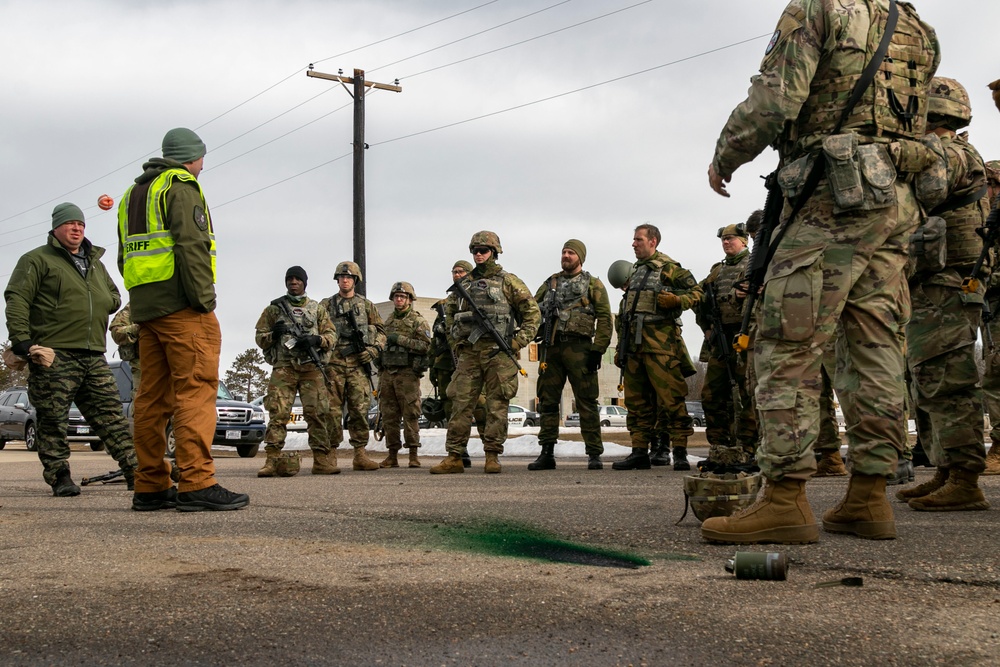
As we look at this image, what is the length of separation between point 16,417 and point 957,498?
23.7 m

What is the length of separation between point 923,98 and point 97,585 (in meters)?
3.84

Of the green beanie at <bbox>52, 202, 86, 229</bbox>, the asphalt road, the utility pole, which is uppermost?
the utility pole

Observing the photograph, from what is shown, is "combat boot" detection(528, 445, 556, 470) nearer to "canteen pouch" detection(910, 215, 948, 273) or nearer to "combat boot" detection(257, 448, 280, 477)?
"combat boot" detection(257, 448, 280, 477)

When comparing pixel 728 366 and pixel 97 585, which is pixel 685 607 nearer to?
pixel 97 585

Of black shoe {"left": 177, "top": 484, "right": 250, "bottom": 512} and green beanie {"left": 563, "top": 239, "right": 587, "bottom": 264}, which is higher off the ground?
green beanie {"left": 563, "top": 239, "right": 587, "bottom": 264}

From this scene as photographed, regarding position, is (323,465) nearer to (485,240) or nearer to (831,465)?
(485,240)

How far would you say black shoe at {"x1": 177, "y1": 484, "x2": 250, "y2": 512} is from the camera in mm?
5844

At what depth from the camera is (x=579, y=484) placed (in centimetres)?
773

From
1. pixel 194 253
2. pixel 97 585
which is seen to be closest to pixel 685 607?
pixel 97 585

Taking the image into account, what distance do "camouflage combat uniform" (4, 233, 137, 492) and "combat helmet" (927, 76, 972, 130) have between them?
5957 mm

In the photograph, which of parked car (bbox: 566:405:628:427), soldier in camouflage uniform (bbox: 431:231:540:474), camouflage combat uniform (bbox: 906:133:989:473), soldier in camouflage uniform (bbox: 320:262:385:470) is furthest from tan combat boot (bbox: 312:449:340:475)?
parked car (bbox: 566:405:628:427)

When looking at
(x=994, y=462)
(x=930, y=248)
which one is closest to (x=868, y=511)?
(x=930, y=248)

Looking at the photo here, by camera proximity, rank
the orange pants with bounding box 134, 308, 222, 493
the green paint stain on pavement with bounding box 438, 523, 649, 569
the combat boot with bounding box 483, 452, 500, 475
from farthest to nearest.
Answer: the combat boot with bounding box 483, 452, 500, 475 < the orange pants with bounding box 134, 308, 222, 493 < the green paint stain on pavement with bounding box 438, 523, 649, 569

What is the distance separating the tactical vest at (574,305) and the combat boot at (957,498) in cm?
561
